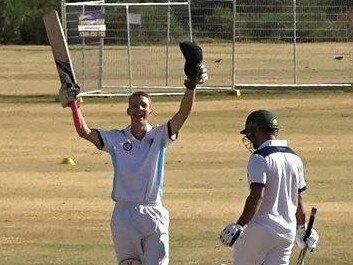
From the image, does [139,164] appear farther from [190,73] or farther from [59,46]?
[59,46]

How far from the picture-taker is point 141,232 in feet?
33.4

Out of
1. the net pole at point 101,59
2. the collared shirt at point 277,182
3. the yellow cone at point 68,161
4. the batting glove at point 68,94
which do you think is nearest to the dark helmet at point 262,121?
the collared shirt at point 277,182

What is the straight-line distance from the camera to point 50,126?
91.9ft

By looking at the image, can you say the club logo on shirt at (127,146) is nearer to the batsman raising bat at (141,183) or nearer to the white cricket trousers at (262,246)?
the batsman raising bat at (141,183)

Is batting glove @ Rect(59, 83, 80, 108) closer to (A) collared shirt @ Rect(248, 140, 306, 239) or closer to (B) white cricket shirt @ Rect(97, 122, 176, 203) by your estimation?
(B) white cricket shirt @ Rect(97, 122, 176, 203)

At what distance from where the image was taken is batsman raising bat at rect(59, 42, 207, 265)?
10.2 metres

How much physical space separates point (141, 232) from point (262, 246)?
2.99ft

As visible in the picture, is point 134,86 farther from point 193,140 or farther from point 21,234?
point 21,234

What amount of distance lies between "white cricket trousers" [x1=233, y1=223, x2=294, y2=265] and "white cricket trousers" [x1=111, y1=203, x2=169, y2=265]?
59 centimetres

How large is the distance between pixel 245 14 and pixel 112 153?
27.7m

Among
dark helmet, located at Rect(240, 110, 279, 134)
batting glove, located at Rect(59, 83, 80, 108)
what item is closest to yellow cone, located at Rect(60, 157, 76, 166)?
batting glove, located at Rect(59, 83, 80, 108)

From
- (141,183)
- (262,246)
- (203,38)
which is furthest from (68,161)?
(203,38)

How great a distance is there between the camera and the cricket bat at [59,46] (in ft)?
34.4

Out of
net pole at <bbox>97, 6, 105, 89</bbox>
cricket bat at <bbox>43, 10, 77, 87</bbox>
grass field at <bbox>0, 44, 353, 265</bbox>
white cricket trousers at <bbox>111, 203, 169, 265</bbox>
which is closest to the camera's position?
white cricket trousers at <bbox>111, 203, 169, 265</bbox>
